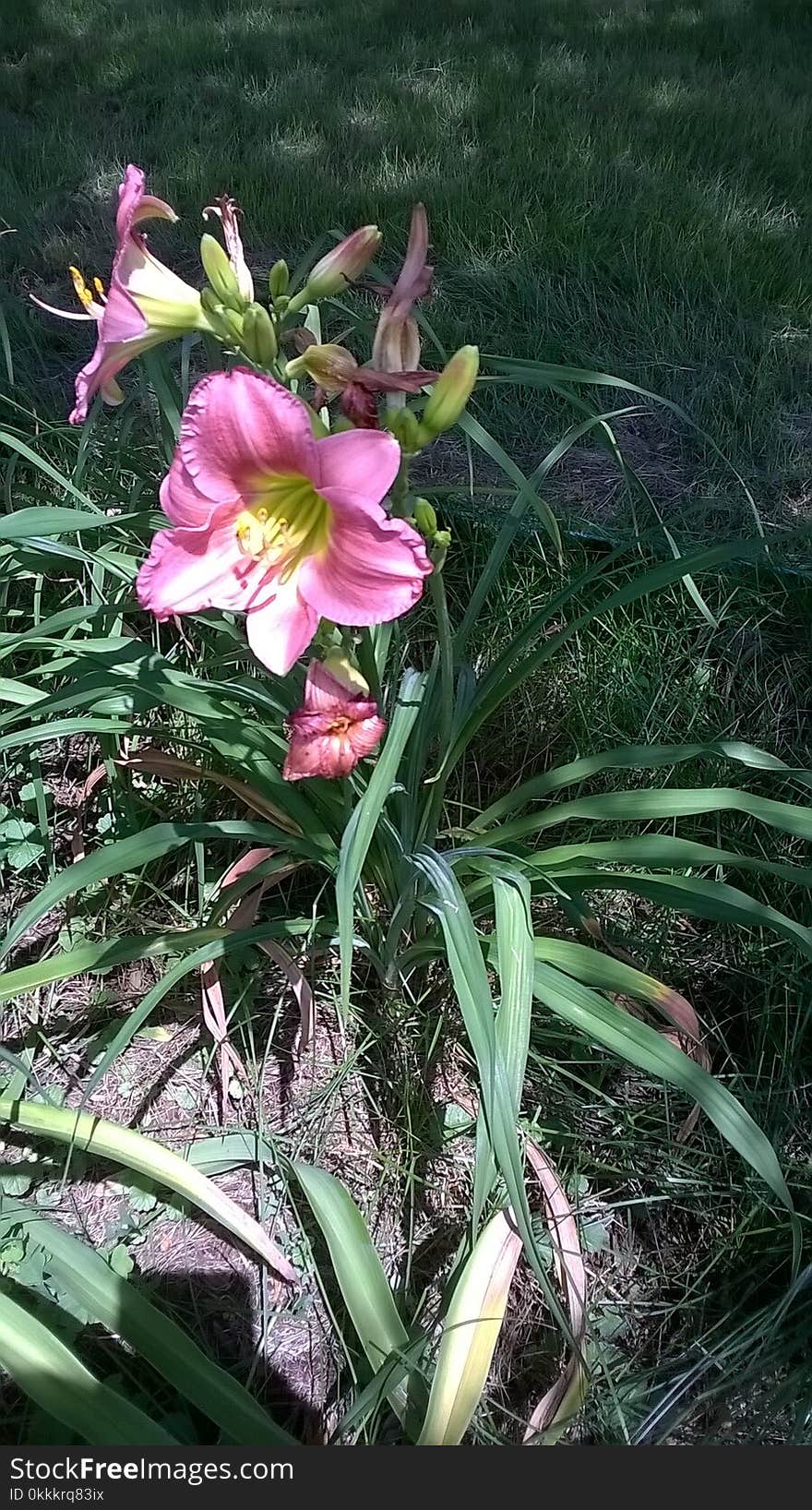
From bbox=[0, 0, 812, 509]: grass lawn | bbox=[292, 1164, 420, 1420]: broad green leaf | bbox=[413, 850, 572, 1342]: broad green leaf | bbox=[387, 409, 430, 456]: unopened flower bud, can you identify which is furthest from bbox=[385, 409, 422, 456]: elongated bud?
bbox=[0, 0, 812, 509]: grass lawn

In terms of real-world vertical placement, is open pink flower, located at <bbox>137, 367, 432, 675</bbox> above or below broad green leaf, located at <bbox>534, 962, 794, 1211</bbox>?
above

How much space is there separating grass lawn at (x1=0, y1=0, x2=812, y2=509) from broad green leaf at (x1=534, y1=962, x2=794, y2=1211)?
1.49 m

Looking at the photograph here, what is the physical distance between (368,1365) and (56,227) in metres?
3.37

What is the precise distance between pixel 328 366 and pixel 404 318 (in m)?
0.10

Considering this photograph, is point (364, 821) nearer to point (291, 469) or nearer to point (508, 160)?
point (291, 469)

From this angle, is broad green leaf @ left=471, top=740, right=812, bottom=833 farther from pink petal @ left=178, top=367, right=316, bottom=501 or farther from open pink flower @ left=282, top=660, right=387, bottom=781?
pink petal @ left=178, top=367, right=316, bottom=501

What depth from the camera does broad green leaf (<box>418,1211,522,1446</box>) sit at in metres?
1.05

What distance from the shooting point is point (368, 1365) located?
121 centimetres

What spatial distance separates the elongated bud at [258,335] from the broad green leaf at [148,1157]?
3.17 ft

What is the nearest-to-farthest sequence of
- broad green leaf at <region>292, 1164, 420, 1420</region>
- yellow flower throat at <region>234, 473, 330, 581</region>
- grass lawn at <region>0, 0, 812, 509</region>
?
yellow flower throat at <region>234, 473, 330, 581</region>, broad green leaf at <region>292, 1164, 420, 1420</region>, grass lawn at <region>0, 0, 812, 509</region>

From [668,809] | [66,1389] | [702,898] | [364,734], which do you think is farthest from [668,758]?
[66,1389]

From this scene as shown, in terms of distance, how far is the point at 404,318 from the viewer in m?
0.99

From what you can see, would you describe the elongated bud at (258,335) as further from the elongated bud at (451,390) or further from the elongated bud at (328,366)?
the elongated bud at (451,390)

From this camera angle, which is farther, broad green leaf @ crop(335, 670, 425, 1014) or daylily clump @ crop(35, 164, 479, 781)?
broad green leaf @ crop(335, 670, 425, 1014)
